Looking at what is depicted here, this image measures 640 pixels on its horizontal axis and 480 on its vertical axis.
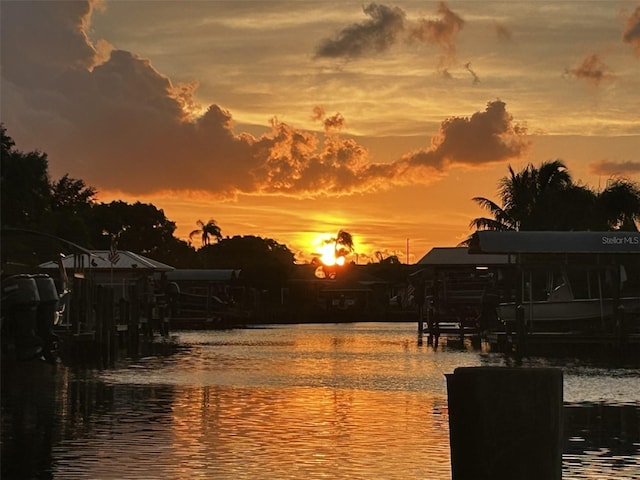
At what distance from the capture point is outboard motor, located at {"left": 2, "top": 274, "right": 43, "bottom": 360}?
25469 mm

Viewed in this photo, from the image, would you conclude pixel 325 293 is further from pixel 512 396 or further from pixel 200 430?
pixel 512 396

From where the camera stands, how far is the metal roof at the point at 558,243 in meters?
40.0

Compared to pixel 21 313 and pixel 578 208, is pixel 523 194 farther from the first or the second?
pixel 21 313

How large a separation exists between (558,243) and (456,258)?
113 feet

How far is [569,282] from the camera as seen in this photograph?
45188 mm

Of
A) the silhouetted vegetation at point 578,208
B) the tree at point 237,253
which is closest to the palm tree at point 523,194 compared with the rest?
the silhouetted vegetation at point 578,208

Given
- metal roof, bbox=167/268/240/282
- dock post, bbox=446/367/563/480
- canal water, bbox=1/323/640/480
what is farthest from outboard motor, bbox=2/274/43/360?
metal roof, bbox=167/268/240/282

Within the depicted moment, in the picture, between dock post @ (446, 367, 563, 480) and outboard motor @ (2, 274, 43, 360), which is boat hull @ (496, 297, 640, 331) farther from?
dock post @ (446, 367, 563, 480)

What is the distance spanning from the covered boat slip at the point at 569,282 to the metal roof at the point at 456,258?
26647 millimetres

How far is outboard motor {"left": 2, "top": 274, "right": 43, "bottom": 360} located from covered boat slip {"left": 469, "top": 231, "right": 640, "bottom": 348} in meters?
16.4

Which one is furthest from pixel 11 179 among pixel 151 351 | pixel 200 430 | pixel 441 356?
pixel 200 430

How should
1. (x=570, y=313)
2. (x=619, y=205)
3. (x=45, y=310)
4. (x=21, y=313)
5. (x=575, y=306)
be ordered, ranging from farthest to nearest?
(x=619, y=205)
(x=570, y=313)
(x=575, y=306)
(x=45, y=310)
(x=21, y=313)

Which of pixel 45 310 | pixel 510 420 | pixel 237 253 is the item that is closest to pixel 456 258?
pixel 45 310

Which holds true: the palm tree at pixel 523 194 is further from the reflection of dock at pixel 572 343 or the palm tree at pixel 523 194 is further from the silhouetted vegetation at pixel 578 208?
the reflection of dock at pixel 572 343
